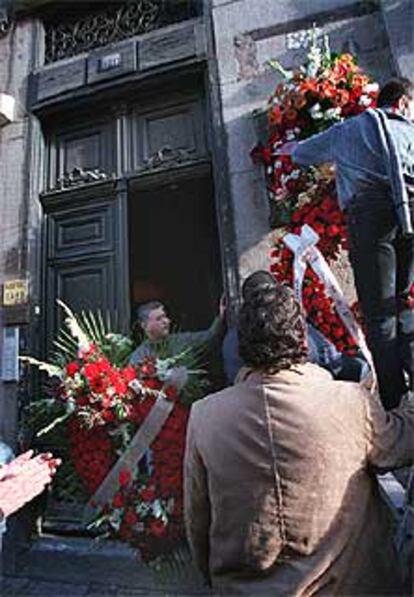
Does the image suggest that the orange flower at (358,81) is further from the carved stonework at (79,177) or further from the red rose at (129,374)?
the carved stonework at (79,177)

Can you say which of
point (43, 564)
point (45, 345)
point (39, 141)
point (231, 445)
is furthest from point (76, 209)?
point (231, 445)

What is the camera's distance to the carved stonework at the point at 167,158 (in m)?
4.71

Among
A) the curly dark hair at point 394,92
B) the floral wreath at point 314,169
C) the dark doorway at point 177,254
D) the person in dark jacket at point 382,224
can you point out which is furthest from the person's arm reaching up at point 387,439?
the dark doorway at point 177,254

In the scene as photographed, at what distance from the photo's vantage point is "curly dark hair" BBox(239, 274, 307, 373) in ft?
4.92

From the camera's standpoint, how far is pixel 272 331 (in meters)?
1.51

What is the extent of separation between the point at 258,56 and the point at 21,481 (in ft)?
12.5

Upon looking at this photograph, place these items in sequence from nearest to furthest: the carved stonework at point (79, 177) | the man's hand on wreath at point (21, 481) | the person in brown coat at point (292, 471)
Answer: the person in brown coat at point (292, 471) → the man's hand on wreath at point (21, 481) → the carved stonework at point (79, 177)

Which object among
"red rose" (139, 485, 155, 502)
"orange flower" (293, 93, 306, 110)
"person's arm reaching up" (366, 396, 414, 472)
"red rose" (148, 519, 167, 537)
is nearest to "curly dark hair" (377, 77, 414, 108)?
"orange flower" (293, 93, 306, 110)

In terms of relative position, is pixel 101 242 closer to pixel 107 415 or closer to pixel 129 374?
pixel 129 374

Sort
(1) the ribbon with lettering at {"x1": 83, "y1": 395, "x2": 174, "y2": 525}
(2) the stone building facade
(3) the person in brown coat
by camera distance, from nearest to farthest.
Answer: (3) the person in brown coat, (1) the ribbon with lettering at {"x1": 83, "y1": 395, "x2": 174, "y2": 525}, (2) the stone building facade

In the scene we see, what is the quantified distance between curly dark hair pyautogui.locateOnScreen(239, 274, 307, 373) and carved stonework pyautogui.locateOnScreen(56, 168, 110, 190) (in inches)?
148

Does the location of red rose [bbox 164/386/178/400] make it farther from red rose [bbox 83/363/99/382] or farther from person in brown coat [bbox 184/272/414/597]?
person in brown coat [bbox 184/272/414/597]

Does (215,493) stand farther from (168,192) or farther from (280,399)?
(168,192)

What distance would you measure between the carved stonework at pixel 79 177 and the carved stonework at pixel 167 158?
464 mm
